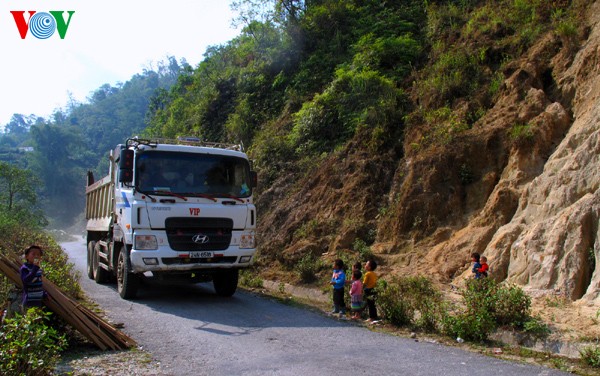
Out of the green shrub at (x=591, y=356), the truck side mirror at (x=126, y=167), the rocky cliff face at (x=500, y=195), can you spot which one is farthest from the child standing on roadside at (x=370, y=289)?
the truck side mirror at (x=126, y=167)

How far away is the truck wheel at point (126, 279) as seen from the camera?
1046cm

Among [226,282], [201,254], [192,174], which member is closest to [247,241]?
[201,254]

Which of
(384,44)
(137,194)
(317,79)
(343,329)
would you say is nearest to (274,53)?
(317,79)

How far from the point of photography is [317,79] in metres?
22.4

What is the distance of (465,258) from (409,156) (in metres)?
4.33

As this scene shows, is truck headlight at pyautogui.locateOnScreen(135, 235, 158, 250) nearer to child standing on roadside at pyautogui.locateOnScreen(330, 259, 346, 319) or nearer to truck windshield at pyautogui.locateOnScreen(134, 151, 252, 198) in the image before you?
truck windshield at pyautogui.locateOnScreen(134, 151, 252, 198)

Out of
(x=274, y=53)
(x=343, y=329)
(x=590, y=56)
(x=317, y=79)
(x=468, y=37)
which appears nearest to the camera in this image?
(x=343, y=329)

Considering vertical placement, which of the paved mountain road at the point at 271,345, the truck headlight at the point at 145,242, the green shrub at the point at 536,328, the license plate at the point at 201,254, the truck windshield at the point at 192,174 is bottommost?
the paved mountain road at the point at 271,345

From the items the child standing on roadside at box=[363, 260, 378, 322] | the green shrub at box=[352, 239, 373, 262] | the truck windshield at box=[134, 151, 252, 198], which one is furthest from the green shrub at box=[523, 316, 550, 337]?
the truck windshield at box=[134, 151, 252, 198]

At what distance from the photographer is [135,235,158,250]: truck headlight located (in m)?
9.73

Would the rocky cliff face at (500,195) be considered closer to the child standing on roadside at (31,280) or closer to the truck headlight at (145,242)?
the truck headlight at (145,242)

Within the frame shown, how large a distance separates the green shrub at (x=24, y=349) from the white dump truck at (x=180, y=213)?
4.53 metres

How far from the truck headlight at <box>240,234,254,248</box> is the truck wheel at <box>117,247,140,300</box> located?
90.2 inches

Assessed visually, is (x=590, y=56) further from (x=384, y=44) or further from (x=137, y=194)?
(x=137, y=194)
